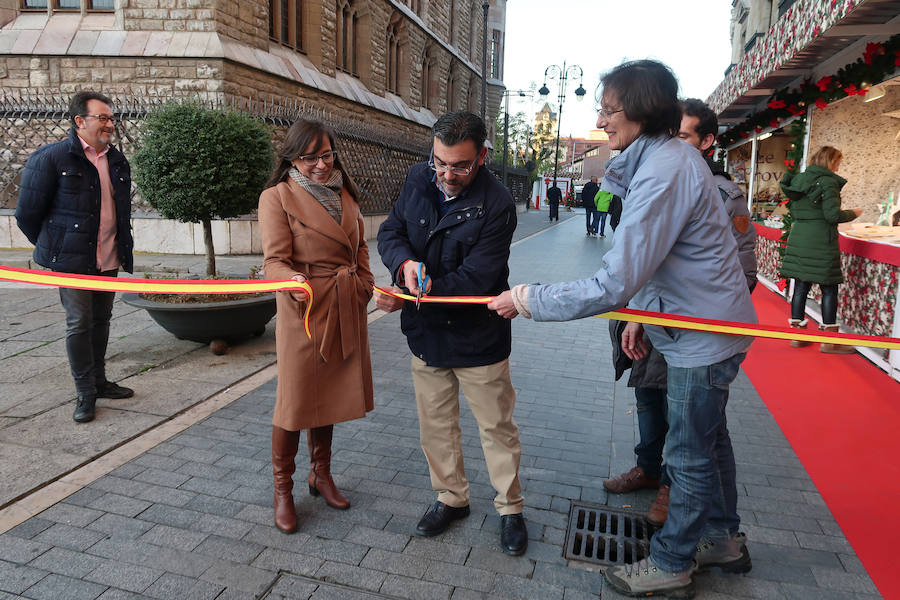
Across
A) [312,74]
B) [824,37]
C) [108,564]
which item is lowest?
[108,564]

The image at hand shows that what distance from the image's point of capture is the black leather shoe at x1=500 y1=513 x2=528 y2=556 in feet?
9.21

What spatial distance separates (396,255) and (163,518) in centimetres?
170

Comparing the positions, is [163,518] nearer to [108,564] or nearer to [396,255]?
[108,564]

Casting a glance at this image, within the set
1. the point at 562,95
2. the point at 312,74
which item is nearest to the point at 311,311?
the point at 312,74

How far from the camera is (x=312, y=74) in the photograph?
672 inches

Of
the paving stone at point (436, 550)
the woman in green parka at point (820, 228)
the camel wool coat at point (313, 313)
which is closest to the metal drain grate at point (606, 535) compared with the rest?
the paving stone at point (436, 550)

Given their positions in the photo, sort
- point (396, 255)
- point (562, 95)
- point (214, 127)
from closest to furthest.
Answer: point (396, 255) < point (214, 127) < point (562, 95)

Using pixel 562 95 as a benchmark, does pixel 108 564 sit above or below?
below

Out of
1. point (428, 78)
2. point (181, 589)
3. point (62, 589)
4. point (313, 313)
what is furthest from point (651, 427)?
point (428, 78)

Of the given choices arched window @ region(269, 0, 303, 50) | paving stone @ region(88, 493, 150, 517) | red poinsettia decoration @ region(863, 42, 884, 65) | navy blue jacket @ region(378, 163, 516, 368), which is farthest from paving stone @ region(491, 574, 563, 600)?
arched window @ region(269, 0, 303, 50)

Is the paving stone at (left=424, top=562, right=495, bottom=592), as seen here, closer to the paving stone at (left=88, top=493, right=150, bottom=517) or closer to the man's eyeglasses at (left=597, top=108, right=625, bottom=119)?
the paving stone at (left=88, top=493, right=150, bottom=517)

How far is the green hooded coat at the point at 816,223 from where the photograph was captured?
238 inches

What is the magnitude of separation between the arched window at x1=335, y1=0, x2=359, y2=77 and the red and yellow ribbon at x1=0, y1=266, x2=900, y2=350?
58.6 feet

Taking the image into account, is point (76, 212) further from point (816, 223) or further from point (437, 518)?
point (816, 223)
